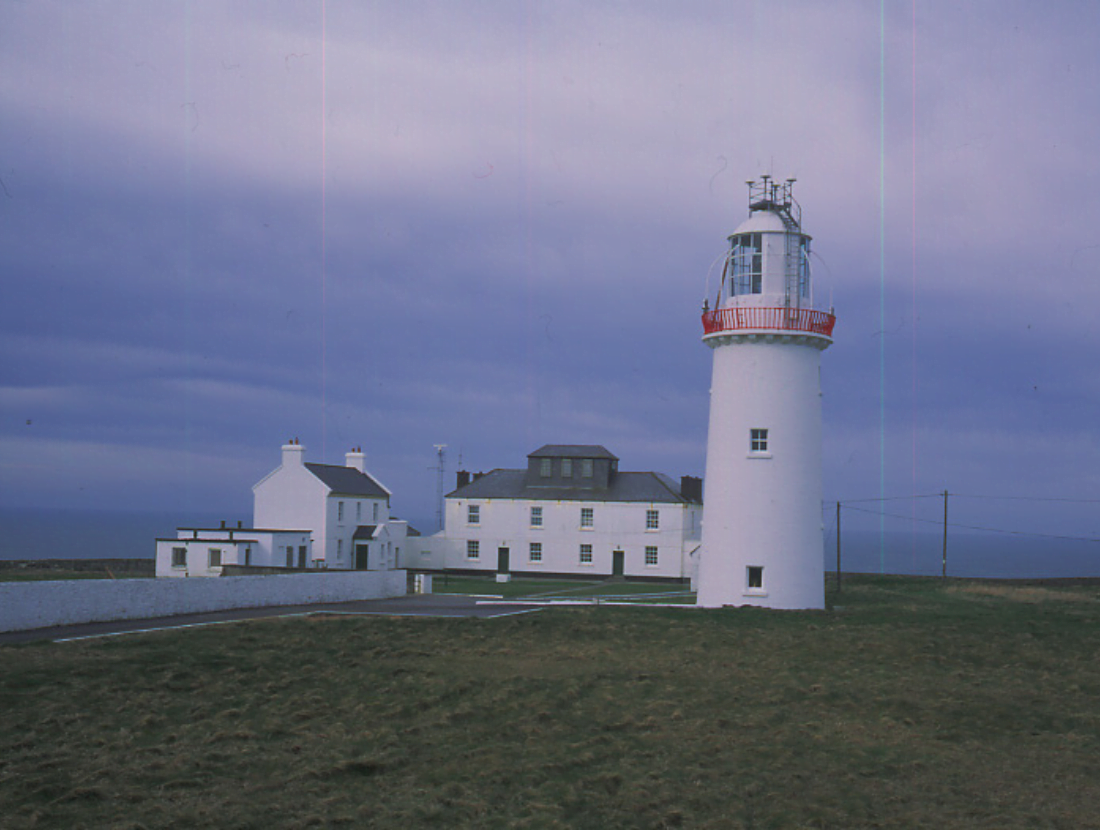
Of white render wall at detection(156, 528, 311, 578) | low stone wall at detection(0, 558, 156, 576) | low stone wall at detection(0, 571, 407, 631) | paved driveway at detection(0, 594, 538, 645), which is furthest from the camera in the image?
low stone wall at detection(0, 558, 156, 576)

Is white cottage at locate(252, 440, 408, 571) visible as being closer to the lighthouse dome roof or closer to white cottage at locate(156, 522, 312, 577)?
white cottage at locate(156, 522, 312, 577)

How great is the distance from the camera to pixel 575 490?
58.4 m

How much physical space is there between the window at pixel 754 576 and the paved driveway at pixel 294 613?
666cm

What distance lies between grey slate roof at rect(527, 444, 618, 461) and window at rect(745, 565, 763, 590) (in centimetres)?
2773

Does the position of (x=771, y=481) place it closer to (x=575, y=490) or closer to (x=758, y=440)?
(x=758, y=440)

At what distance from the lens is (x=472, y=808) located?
12336mm

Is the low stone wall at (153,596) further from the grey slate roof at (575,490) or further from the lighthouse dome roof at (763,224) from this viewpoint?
the grey slate roof at (575,490)

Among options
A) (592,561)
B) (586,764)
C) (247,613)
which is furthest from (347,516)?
(586,764)

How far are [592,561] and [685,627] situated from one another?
31.5 meters

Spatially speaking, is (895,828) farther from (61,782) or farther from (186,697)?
(186,697)

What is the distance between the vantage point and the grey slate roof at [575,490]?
5700cm

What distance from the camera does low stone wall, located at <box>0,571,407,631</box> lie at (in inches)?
869

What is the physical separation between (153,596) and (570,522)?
34180 mm

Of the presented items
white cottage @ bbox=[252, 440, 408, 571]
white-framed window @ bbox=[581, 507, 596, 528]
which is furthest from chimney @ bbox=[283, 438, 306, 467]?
white-framed window @ bbox=[581, 507, 596, 528]
